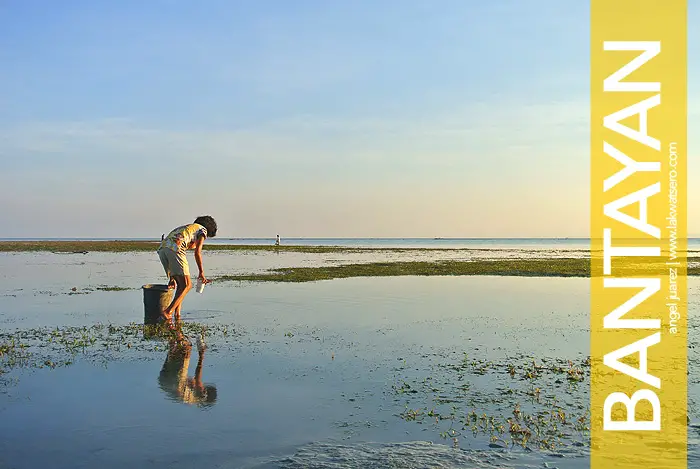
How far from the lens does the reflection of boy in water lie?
7613 mm

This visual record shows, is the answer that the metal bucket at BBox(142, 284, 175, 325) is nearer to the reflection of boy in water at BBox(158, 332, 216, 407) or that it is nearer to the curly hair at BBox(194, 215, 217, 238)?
the curly hair at BBox(194, 215, 217, 238)

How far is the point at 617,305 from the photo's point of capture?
1803 cm

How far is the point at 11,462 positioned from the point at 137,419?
1443 millimetres

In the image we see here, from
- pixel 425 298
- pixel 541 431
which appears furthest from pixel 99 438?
pixel 425 298

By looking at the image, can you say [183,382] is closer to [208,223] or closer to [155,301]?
[155,301]

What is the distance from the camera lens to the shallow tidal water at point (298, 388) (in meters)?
5.82

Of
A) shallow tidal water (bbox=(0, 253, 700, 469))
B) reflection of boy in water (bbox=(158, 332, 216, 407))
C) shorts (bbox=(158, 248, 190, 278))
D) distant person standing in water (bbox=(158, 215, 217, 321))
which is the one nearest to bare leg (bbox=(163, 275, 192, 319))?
distant person standing in water (bbox=(158, 215, 217, 321))

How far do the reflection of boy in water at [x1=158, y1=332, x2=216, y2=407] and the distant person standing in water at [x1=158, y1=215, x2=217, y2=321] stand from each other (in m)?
2.85

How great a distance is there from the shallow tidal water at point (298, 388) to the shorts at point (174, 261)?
1.48m

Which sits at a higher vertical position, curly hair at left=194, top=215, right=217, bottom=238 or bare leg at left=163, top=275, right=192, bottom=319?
curly hair at left=194, top=215, right=217, bottom=238

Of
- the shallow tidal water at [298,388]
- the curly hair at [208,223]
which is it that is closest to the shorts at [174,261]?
the curly hair at [208,223]

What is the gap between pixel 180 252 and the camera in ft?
42.6

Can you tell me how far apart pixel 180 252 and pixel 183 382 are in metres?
5.06

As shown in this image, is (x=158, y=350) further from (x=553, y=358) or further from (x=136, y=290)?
(x=136, y=290)
